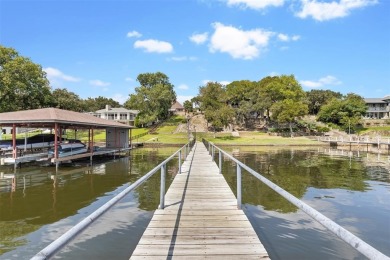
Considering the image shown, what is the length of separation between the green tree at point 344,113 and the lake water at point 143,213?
55.0m

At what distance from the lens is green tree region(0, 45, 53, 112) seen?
41.8 m

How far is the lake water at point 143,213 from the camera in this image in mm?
6559

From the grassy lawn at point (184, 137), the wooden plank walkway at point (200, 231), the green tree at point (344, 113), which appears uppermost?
the green tree at point (344, 113)

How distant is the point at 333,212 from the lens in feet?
31.0

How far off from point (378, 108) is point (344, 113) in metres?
25.9

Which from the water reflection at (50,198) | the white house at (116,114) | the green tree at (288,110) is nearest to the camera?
the water reflection at (50,198)

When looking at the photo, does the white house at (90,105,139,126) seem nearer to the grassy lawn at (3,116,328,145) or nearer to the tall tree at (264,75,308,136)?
the grassy lawn at (3,116,328,145)

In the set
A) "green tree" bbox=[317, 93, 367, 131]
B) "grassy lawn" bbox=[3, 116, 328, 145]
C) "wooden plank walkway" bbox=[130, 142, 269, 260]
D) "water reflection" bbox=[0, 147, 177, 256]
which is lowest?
"water reflection" bbox=[0, 147, 177, 256]

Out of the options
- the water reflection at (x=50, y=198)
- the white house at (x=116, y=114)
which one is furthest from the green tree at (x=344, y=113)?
the water reflection at (x=50, y=198)

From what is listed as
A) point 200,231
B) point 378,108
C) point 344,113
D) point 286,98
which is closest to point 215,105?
point 286,98

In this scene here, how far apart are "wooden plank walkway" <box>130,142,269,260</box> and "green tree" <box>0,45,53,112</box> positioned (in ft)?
138

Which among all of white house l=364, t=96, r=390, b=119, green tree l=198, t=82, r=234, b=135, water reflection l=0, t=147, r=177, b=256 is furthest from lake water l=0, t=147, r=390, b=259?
white house l=364, t=96, r=390, b=119

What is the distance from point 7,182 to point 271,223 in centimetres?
1274

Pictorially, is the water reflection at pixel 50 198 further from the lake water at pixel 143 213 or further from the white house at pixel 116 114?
the white house at pixel 116 114
